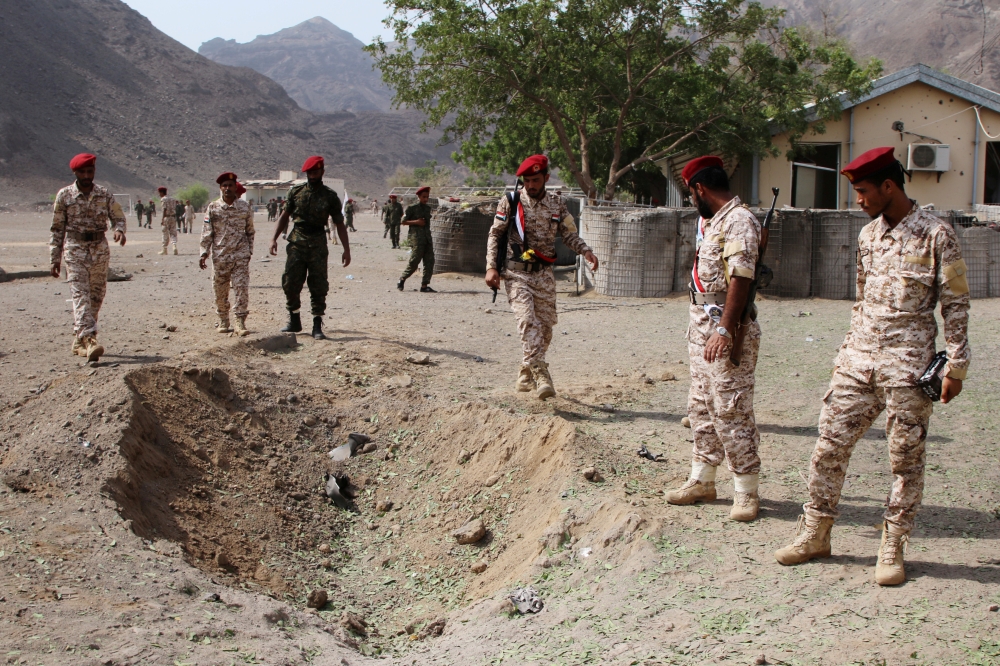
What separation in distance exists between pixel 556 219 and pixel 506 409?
1.41m

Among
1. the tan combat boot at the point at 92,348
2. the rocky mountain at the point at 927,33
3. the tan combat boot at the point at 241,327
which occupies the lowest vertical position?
the tan combat boot at the point at 92,348

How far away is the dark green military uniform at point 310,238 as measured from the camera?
27.9 feet

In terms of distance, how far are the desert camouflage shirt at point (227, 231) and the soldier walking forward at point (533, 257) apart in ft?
12.4

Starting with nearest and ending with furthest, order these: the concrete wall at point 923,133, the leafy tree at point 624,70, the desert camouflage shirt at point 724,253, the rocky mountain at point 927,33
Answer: the desert camouflage shirt at point 724,253 → the leafy tree at point 624,70 → the concrete wall at point 923,133 → the rocky mountain at point 927,33

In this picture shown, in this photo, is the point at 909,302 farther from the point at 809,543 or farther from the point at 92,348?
the point at 92,348

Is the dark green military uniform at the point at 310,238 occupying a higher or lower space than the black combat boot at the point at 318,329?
higher

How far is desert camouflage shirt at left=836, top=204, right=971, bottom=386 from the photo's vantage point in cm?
321

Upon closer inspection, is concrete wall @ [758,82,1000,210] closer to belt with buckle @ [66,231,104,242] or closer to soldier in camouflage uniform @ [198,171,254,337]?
soldier in camouflage uniform @ [198,171,254,337]

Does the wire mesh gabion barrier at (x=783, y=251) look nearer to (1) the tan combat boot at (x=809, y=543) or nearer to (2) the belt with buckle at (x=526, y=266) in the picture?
(2) the belt with buckle at (x=526, y=266)

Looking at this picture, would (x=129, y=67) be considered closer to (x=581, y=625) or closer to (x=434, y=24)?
(x=434, y=24)

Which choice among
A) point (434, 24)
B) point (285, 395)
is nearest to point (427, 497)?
point (285, 395)

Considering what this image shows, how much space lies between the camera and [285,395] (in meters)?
6.39

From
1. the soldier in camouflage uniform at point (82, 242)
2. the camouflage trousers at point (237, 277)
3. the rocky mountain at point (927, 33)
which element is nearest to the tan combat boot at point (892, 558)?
the soldier in camouflage uniform at point (82, 242)

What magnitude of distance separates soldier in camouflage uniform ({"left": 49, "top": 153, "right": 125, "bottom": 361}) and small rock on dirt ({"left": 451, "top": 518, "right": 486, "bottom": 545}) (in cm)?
435
